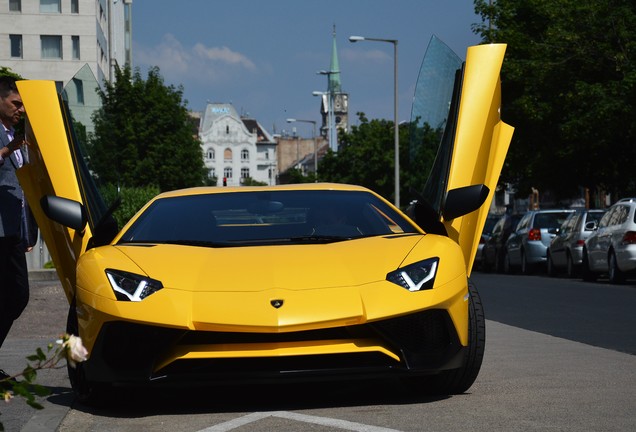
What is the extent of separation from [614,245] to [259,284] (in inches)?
742

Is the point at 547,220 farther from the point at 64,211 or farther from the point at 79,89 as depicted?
the point at 64,211

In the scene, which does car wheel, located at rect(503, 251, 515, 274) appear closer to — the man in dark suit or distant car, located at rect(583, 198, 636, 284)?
distant car, located at rect(583, 198, 636, 284)

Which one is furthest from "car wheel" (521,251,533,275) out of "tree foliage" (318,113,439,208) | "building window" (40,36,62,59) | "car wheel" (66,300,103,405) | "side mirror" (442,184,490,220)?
"building window" (40,36,62,59)

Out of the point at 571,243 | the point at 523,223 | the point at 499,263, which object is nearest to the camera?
the point at 571,243

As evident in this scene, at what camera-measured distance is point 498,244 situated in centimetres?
3741

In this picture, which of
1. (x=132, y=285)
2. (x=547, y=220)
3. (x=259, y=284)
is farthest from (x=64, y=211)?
(x=547, y=220)

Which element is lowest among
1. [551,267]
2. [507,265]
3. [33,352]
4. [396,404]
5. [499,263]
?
[499,263]

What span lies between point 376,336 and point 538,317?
352 inches

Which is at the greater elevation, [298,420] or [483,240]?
[298,420]

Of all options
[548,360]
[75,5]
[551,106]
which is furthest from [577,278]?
[75,5]

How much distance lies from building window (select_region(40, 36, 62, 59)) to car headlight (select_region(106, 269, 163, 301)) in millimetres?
74359

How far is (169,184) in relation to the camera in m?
77.9

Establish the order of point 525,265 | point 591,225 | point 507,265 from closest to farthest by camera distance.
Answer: point 591,225, point 525,265, point 507,265

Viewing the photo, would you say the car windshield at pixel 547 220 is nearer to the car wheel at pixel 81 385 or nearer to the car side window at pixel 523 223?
the car side window at pixel 523 223
